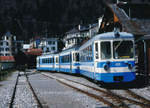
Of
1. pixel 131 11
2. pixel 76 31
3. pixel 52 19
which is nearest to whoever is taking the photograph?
pixel 131 11

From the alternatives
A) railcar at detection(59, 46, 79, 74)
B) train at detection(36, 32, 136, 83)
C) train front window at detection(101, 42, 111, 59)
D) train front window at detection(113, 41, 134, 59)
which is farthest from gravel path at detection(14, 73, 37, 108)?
railcar at detection(59, 46, 79, 74)

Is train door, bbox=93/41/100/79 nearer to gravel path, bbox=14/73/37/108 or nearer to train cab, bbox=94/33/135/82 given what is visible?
train cab, bbox=94/33/135/82

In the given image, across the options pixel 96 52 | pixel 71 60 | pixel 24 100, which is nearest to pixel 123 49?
pixel 96 52

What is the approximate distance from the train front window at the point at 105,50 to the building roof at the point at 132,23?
8172 millimetres

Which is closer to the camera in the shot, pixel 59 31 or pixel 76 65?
pixel 76 65

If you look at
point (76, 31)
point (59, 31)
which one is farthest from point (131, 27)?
point (59, 31)

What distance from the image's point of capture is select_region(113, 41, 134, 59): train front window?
11711mm

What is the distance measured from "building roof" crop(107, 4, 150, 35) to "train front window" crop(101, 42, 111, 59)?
8172mm

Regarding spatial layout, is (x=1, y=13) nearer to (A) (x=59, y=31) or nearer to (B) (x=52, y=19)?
(B) (x=52, y=19)

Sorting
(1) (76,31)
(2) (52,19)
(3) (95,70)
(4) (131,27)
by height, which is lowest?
(3) (95,70)

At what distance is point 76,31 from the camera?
8212 centimetres

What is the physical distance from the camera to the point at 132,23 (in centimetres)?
2184

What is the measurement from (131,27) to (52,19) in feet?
403

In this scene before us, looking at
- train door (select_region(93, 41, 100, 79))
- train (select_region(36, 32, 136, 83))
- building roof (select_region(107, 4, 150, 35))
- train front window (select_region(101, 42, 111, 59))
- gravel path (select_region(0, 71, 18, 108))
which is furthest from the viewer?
building roof (select_region(107, 4, 150, 35))
